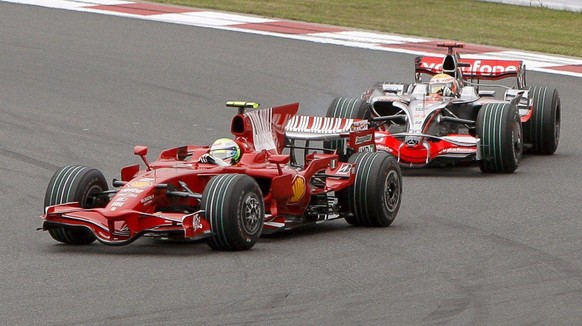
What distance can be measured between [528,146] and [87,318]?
937cm

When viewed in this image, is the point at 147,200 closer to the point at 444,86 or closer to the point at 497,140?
the point at 497,140

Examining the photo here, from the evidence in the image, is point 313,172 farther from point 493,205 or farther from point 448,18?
point 448,18

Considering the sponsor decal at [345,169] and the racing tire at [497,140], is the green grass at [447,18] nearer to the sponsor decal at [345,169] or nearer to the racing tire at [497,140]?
the racing tire at [497,140]

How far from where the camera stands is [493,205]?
12.7m

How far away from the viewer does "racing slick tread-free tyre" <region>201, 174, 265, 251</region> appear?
991 cm

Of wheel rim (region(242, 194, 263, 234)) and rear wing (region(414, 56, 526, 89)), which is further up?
rear wing (region(414, 56, 526, 89))

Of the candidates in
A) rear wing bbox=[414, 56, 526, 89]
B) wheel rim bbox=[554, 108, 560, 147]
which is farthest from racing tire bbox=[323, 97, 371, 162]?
wheel rim bbox=[554, 108, 560, 147]

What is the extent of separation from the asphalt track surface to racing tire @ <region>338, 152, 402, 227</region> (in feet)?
0.40

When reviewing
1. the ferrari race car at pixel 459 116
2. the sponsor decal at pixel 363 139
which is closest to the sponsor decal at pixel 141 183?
the sponsor decal at pixel 363 139

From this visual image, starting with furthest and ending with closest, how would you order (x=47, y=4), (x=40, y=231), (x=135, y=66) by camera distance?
1. (x=47, y=4)
2. (x=135, y=66)
3. (x=40, y=231)

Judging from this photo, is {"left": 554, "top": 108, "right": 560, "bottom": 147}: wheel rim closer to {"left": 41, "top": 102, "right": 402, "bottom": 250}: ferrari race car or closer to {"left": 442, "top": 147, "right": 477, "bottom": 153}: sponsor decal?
{"left": 442, "top": 147, "right": 477, "bottom": 153}: sponsor decal

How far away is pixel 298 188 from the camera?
11109 mm

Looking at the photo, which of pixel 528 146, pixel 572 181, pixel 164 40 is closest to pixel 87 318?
pixel 572 181

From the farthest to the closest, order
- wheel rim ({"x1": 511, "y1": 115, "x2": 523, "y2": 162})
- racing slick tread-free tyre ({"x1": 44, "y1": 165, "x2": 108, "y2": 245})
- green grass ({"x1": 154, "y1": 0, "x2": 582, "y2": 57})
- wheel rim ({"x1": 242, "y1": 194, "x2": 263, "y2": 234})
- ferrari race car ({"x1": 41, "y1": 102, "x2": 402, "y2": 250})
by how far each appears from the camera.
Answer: green grass ({"x1": 154, "y1": 0, "x2": 582, "y2": 57}), wheel rim ({"x1": 511, "y1": 115, "x2": 523, "y2": 162}), racing slick tread-free tyre ({"x1": 44, "y1": 165, "x2": 108, "y2": 245}), wheel rim ({"x1": 242, "y1": 194, "x2": 263, "y2": 234}), ferrari race car ({"x1": 41, "y1": 102, "x2": 402, "y2": 250})
